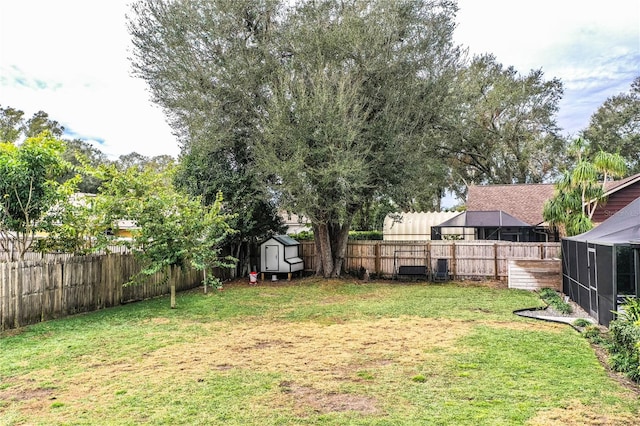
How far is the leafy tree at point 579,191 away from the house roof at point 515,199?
5186 mm

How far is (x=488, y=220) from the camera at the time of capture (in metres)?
16.7

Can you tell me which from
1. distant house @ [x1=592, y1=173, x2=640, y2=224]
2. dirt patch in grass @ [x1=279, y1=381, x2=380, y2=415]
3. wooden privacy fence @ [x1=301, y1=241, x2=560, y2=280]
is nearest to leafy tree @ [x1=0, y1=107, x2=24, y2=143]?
wooden privacy fence @ [x1=301, y1=241, x2=560, y2=280]

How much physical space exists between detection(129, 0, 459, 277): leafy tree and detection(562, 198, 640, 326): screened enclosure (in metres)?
5.97

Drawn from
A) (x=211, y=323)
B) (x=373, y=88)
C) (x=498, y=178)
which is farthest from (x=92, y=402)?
(x=498, y=178)

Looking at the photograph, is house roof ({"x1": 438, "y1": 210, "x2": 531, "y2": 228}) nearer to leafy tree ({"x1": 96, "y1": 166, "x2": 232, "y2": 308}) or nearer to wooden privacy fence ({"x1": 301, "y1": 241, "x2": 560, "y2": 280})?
wooden privacy fence ({"x1": 301, "y1": 241, "x2": 560, "y2": 280})

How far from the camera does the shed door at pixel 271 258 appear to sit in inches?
629

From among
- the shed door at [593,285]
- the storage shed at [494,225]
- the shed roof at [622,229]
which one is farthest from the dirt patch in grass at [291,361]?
the storage shed at [494,225]

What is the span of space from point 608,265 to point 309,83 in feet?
31.4

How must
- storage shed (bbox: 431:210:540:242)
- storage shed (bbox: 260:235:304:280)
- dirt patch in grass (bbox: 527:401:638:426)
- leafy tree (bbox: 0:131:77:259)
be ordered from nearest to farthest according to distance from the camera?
dirt patch in grass (bbox: 527:401:638:426) < leafy tree (bbox: 0:131:77:259) < storage shed (bbox: 260:235:304:280) < storage shed (bbox: 431:210:540:242)

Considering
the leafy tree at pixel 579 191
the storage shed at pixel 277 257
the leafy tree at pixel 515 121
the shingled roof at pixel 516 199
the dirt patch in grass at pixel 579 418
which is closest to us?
the dirt patch in grass at pixel 579 418

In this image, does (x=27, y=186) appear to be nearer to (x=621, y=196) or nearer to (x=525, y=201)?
(x=621, y=196)

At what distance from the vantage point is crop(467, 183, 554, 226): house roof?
19.7 meters

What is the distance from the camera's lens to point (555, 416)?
3834 mm

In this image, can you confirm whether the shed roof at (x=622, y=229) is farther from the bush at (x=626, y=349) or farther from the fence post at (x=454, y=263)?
the fence post at (x=454, y=263)
